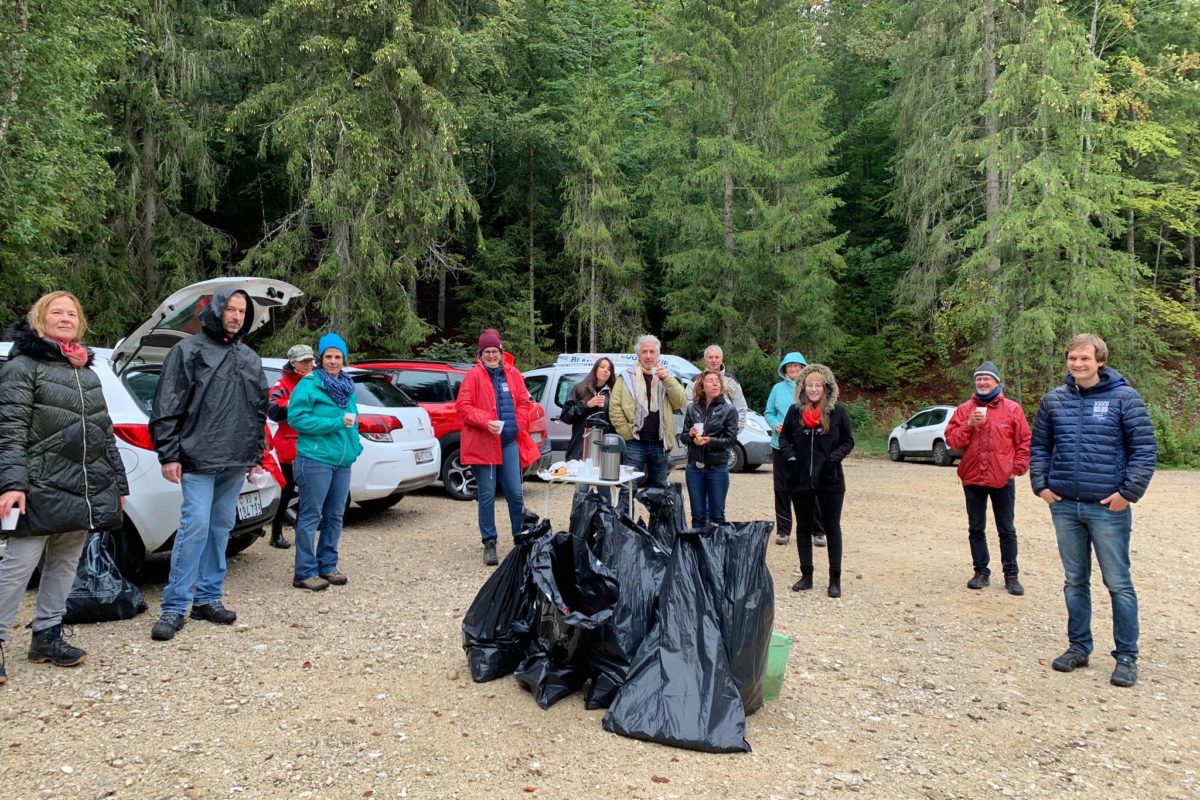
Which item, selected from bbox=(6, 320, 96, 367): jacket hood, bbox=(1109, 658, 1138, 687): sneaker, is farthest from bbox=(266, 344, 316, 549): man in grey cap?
bbox=(1109, 658, 1138, 687): sneaker

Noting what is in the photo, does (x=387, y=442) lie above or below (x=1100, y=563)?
above

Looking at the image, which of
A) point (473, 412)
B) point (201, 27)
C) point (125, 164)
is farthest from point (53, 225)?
point (473, 412)

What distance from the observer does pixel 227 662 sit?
13.6 feet

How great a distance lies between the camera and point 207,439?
4.52m

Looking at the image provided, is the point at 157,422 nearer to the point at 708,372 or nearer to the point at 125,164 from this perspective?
the point at 708,372

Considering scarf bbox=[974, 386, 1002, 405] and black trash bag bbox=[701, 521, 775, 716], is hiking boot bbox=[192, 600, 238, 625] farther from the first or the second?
scarf bbox=[974, 386, 1002, 405]

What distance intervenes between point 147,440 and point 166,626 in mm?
1236

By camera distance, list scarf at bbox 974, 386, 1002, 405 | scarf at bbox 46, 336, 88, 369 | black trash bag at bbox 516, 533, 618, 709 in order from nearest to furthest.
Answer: black trash bag at bbox 516, 533, 618, 709 → scarf at bbox 46, 336, 88, 369 → scarf at bbox 974, 386, 1002, 405

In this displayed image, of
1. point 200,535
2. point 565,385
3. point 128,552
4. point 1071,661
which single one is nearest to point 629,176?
point 565,385

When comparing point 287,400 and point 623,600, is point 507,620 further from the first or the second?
point 287,400

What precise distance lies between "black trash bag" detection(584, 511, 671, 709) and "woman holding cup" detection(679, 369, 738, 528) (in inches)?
109

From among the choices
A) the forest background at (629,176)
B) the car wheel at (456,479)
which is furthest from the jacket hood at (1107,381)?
the forest background at (629,176)

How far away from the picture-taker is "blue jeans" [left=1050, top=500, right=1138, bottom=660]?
4.20 m

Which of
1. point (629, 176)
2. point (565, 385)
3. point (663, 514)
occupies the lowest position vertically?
point (663, 514)
